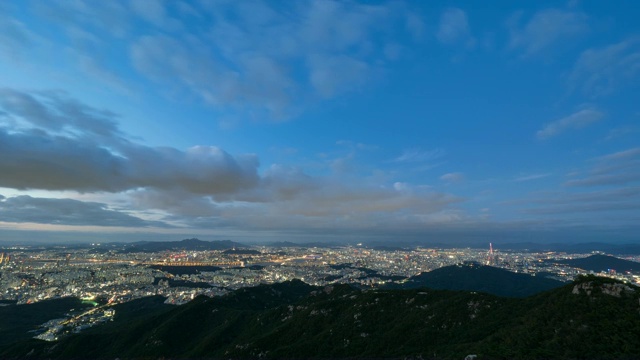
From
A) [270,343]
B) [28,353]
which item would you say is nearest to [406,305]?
[270,343]

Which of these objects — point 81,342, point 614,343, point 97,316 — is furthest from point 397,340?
point 97,316

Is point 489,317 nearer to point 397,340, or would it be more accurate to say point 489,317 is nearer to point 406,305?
point 397,340

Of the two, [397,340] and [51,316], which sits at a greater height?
[397,340]

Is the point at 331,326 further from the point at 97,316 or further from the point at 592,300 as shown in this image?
the point at 97,316

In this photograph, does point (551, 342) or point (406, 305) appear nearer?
point (551, 342)

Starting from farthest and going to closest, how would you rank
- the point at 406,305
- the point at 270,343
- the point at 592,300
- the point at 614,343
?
the point at 406,305 → the point at 270,343 → the point at 592,300 → the point at 614,343

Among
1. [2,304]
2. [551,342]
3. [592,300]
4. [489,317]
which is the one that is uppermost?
[592,300]

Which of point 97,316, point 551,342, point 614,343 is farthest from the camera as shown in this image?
point 97,316
